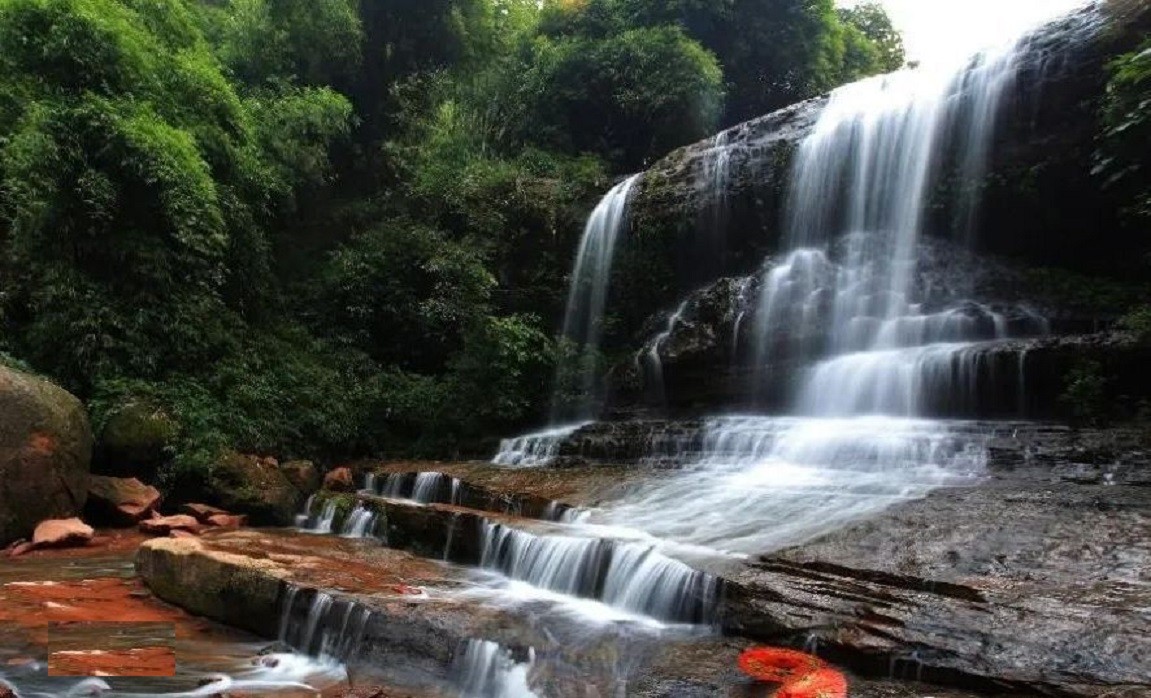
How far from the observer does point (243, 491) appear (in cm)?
959

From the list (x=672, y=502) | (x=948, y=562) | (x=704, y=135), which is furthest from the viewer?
(x=704, y=135)

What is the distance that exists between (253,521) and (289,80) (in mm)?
11404

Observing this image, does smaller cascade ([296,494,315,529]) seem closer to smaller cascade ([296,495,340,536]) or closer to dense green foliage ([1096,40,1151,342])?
smaller cascade ([296,495,340,536])

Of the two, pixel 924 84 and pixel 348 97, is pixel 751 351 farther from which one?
pixel 348 97

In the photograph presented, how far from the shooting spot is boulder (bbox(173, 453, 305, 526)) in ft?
31.1

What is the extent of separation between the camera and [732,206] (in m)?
13.9

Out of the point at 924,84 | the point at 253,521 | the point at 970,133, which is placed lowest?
the point at 253,521

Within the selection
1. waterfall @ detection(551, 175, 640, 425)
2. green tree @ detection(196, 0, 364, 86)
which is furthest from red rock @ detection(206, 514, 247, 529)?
green tree @ detection(196, 0, 364, 86)

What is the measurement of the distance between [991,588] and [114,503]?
30.6 ft

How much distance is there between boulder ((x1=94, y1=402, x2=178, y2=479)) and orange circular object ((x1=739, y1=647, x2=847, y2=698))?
8560 millimetres

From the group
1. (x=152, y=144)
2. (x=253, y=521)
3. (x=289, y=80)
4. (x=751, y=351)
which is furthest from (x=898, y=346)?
(x=289, y=80)

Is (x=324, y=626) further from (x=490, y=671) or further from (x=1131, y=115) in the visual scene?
(x=1131, y=115)

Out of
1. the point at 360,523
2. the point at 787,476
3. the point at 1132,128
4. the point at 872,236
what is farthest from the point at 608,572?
the point at 872,236

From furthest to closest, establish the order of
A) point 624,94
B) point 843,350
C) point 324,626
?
point 624,94, point 843,350, point 324,626
